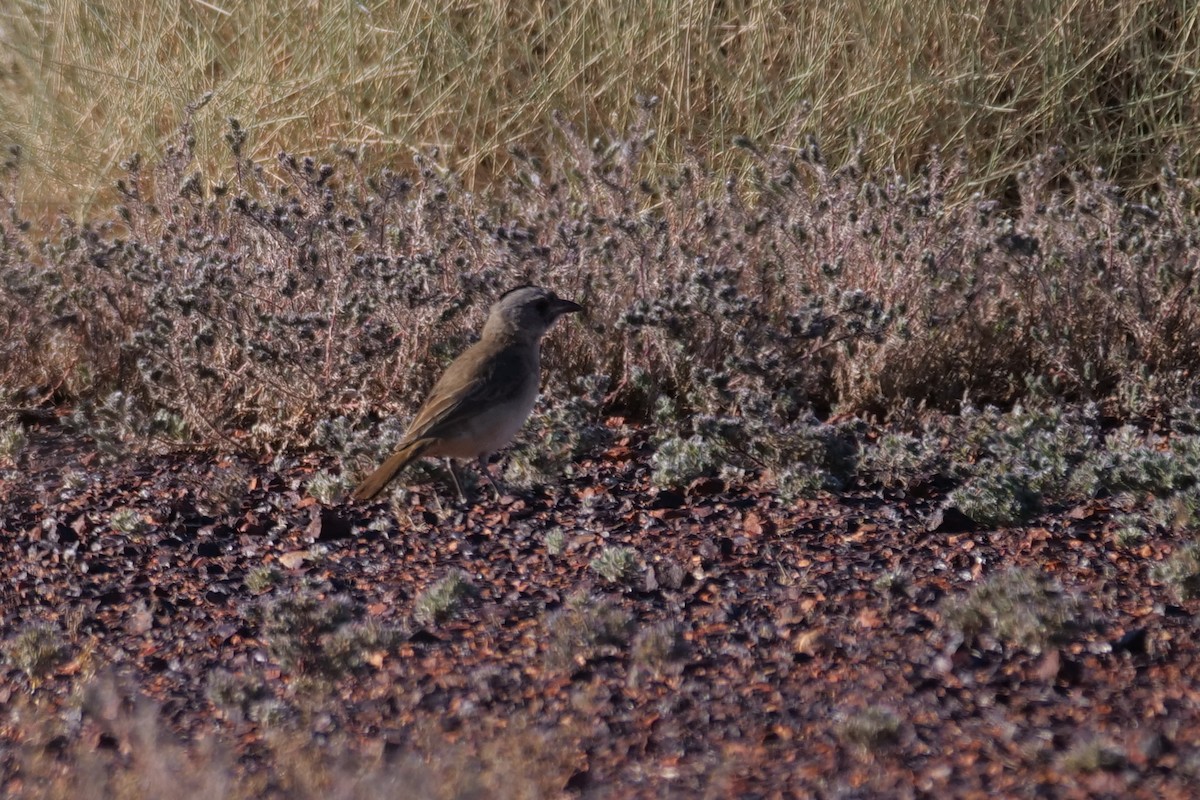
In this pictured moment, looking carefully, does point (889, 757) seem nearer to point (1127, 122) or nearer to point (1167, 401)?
point (1167, 401)

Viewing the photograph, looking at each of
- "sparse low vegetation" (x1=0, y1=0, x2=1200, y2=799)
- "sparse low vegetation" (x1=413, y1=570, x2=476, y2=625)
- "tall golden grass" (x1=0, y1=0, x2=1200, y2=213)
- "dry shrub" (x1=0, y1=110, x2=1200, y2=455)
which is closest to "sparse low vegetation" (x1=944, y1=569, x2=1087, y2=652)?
"sparse low vegetation" (x1=0, y1=0, x2=1200, y2=799)

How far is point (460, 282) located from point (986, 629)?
9.18 feet

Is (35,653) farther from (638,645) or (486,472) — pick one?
(486,472)

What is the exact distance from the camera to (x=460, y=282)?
5.80 m

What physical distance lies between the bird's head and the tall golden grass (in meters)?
2.30

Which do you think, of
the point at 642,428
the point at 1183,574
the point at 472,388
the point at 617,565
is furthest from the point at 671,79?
the point at 1183,574

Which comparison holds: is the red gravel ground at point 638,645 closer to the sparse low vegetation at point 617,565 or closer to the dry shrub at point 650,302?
the sparse low vegetation at point 617,565

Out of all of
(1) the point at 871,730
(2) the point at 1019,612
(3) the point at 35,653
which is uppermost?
(3) the point at 35,653

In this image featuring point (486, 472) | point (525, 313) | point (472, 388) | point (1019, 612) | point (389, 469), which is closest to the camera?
point (1019, 612)

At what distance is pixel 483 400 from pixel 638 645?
1594mm

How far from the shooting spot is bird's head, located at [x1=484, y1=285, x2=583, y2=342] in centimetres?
545

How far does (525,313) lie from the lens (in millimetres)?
5480

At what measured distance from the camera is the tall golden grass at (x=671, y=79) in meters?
8.27

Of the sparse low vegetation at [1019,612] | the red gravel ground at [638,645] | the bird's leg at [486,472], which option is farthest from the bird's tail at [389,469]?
the sparse low vegetation at [1019,612]
